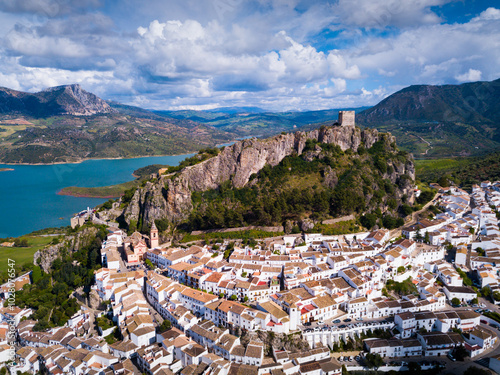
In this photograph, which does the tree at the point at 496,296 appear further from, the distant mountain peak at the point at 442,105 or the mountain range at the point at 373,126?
the distant mountain peak at the point at 442,105

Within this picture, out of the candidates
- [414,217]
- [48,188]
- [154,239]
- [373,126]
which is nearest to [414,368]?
[414,217]

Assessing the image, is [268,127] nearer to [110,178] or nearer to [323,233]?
[110,178]

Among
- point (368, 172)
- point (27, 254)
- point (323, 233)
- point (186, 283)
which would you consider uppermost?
point (368, 172)

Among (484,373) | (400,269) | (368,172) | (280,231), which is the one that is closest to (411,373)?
(484,373)

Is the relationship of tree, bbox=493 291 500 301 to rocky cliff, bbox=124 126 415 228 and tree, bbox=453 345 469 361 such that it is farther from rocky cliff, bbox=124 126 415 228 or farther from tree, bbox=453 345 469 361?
rocky cliff, bbox=124 126 415 228

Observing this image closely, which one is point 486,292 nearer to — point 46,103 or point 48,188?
point 48,188

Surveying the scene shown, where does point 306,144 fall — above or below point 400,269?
above
